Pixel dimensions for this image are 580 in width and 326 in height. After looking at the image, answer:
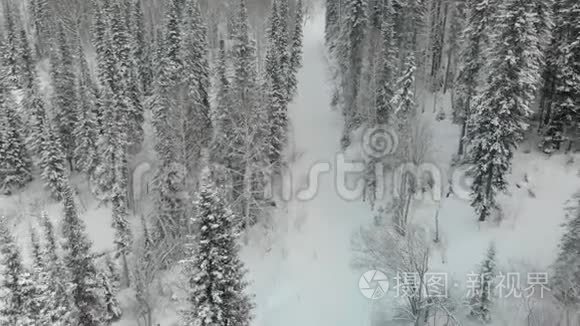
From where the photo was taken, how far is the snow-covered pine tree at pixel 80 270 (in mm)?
27938

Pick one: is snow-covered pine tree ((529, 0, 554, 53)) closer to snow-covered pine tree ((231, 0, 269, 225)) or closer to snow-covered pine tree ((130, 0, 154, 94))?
snow-covered pine tree ((231, 0, 269, 225))

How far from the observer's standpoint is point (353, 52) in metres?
48.2

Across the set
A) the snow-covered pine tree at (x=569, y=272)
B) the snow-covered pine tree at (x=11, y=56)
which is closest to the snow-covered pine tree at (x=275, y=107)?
the snow-covered pine tree at (x=569, y=272)

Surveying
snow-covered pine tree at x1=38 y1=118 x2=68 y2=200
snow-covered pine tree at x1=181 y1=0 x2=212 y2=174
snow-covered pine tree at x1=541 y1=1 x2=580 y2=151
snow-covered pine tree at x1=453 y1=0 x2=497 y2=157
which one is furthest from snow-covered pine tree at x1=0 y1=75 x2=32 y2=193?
snow-covered pine tree at x1=541 y1=1 x2=580 y2=151

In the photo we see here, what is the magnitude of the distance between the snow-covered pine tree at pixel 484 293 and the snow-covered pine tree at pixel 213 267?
1507cm

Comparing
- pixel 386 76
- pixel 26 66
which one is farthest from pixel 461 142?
pixel 26 66

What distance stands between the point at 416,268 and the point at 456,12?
1191 inches

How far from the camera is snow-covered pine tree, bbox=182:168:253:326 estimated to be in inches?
753

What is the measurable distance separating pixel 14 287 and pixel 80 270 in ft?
11.0

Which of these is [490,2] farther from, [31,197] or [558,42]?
[31,197]

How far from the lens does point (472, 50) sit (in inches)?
1475

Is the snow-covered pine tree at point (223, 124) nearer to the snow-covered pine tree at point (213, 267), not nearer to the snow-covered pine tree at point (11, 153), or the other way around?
the snow-covered pine tree at point (213, 267)

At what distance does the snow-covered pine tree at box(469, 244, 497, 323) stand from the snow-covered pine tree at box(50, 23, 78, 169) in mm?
38548

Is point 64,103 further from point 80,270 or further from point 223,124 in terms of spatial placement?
point 80,270
